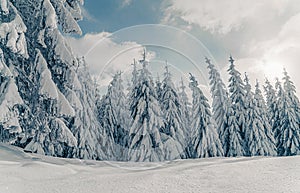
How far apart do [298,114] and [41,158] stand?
27.8 meters

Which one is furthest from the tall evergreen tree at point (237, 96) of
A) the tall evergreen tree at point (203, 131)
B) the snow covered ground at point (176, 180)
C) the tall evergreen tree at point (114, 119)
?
the snow covered ground at point (176, 180)

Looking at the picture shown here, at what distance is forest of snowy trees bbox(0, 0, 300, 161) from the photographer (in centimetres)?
1152

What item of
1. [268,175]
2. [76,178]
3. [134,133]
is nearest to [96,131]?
[134,133]

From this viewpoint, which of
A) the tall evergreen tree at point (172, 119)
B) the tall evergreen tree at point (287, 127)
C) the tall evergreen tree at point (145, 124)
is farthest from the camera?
the tall evergreen tree at point (287, 127)

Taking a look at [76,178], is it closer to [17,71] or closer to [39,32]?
[17,71]

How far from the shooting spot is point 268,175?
5242mm

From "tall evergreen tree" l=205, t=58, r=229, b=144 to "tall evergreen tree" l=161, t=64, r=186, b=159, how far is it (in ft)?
12.1

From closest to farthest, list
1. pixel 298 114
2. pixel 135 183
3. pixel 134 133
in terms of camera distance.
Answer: pixel 135 183, pixel 134 133, pixel 298 114

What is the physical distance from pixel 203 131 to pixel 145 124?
5539mm

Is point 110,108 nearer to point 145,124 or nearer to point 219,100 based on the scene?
point 145,124

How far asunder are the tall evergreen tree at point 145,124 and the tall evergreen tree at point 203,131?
12.2 feet

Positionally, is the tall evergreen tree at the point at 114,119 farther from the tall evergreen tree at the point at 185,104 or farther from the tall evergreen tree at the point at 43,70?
the tall evergreen tree at the point at 43,70

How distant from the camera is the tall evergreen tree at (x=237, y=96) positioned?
26.0 meters

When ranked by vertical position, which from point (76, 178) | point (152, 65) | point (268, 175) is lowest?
point (76, 178)
